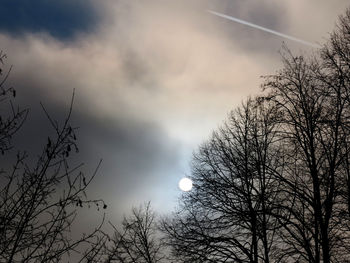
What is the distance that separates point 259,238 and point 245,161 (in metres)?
3.30

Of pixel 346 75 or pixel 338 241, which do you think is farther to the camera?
pixel 338 241

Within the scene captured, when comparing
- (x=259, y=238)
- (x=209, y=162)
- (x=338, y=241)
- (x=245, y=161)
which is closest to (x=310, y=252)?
(x=338, y=241)

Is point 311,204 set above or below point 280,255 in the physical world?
above

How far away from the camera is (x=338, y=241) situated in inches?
575

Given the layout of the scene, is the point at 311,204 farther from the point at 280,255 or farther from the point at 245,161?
the point at 245,161

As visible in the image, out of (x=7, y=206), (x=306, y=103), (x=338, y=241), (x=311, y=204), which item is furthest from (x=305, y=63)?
(x=7, y=206)

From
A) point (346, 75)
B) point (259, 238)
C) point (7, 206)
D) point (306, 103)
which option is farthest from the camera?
point (259, 238)

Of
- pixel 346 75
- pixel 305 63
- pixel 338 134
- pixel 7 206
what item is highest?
pixel 305 63

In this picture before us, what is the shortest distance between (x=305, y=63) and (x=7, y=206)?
48.4 feet

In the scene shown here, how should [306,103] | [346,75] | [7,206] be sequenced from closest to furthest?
[7,206]
[346,75]
[306,103]

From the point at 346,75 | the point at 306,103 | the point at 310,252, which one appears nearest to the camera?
the point at 346,75

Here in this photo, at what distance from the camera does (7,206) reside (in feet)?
10.8

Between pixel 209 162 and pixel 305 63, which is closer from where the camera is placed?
pixel 305 63

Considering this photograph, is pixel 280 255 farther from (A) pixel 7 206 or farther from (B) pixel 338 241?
(A) pixel 7 206
